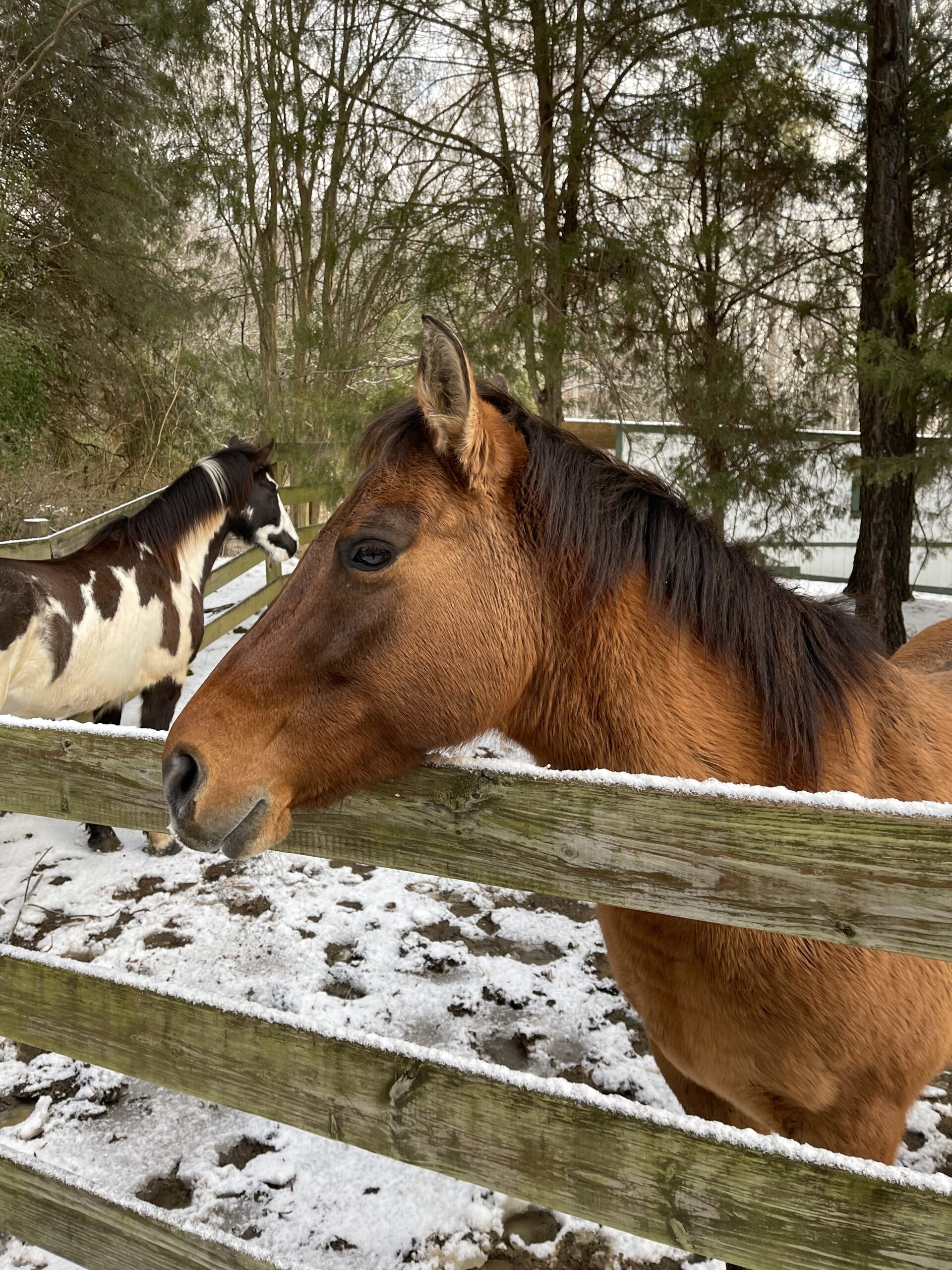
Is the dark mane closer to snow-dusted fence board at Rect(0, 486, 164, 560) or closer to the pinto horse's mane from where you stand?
the pinto horse's mane

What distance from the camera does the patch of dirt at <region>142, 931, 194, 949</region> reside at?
11.5 feet

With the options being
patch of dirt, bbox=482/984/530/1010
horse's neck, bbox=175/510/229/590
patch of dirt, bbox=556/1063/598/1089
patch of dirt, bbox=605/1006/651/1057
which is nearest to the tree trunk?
patch of dirt, bbox=605/1006/651/1057

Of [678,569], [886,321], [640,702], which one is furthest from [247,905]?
[886,321]

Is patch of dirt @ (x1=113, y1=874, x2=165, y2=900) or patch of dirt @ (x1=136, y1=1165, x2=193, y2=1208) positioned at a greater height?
patch of dirt @ (x1=113, y1=874, x2=165, y2=900)

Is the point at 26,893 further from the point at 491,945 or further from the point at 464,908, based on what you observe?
the point at 491,945

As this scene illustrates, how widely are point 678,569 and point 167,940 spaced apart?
10.5 feet

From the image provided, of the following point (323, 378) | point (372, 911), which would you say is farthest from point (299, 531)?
point (372, 911)

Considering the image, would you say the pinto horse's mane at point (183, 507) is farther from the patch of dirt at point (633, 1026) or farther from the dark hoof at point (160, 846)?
the patch of dirt at point (633, 1026)

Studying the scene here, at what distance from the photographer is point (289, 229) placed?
8.15 metres

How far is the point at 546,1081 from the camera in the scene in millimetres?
1279

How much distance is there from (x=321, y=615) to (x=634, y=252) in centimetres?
588

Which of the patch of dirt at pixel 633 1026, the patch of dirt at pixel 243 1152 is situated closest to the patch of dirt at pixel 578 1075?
the patch of dirt at pixel 633 1026

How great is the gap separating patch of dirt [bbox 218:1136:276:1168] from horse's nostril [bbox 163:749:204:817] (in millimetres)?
1743

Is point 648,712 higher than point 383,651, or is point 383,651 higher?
point 383,651
